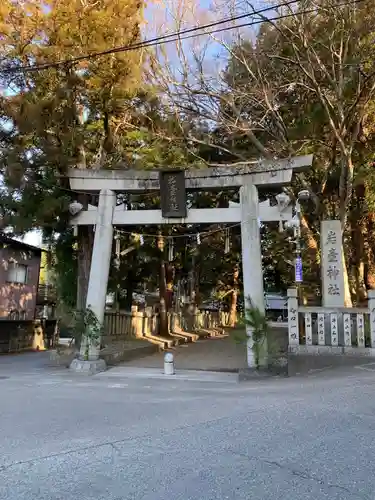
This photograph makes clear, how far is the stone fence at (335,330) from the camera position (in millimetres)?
10398

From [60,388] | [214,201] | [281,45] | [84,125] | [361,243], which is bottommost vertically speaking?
[60,388]

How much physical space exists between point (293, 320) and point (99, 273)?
5.17 m

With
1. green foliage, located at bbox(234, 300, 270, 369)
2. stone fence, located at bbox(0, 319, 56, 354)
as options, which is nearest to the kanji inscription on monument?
green foliage, located at bbox(234, 300, 270, 369)

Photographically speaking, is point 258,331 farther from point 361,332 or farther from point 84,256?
point 84,256

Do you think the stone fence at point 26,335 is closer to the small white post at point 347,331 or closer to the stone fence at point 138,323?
the stone fence at point 138,323

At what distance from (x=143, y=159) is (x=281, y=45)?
5.58 m

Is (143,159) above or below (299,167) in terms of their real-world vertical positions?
above

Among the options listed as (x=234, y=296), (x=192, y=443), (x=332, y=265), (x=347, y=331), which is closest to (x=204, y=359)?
(x=332, y=265)

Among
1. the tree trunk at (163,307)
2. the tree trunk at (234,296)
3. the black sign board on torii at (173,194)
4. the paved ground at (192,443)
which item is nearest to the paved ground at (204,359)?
the tree trunk at (163,307)

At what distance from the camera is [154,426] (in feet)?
19.4

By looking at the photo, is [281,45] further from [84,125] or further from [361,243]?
[361,243]

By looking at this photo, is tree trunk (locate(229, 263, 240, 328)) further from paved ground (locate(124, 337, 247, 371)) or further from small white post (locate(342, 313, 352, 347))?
small white post (locate(342, 313, 352, 347))

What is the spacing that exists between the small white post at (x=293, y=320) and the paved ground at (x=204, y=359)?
111 inches

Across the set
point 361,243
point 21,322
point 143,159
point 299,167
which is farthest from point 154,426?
point 21,322
